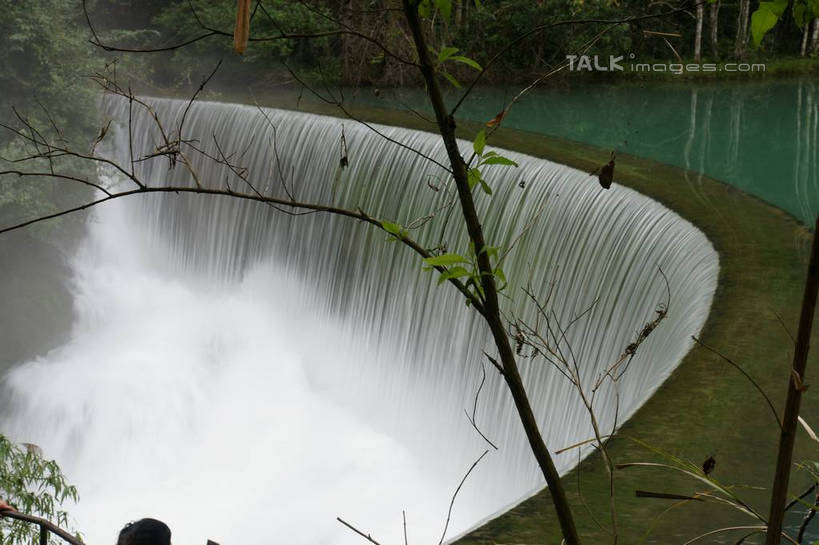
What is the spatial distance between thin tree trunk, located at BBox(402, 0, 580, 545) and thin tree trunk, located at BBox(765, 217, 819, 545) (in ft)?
0.95

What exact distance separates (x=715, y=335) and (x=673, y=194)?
3.12m

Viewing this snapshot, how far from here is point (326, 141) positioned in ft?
38.2

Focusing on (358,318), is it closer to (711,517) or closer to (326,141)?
(326,141)

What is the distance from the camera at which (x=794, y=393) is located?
933 mm

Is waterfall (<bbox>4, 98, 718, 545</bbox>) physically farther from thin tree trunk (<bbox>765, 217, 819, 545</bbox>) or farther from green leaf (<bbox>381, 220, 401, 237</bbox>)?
thin tree trunk (<bbox>765, 217, 819, 545</bbox>)

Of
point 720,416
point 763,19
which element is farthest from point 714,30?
point 763,19

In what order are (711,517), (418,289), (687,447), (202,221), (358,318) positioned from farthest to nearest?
(202,221) < (358,318) < (418,289) < (687,447) < (711,517)

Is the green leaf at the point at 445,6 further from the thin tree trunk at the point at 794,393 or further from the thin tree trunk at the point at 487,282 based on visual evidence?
the thin tree trunk at the point at 794,393

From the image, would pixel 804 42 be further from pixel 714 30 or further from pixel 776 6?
pixel 776 6

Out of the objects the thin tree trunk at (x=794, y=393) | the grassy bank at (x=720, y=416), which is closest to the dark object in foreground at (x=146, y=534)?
the grassy bank at (x=720, y=416)

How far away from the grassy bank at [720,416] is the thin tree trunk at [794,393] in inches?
32.2

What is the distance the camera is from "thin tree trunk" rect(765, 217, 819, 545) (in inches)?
35.7

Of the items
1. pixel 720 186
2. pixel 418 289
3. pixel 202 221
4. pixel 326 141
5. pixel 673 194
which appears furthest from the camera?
pixel 202 221

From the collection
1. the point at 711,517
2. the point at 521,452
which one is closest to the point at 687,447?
the point at 711,517
